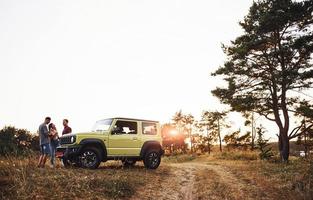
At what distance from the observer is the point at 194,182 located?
12078 millimetres

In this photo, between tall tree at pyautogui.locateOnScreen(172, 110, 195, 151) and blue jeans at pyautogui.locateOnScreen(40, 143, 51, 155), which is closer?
blue jeans at pyautogui.locateOnScreen(40, 143, 51, 155)

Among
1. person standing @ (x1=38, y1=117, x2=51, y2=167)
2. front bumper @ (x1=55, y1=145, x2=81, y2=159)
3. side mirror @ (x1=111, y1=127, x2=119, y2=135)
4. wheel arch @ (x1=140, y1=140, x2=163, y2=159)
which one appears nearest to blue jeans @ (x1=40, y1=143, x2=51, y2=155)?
person standing @ (x1=38, y1=117, x2=51, y2=167)

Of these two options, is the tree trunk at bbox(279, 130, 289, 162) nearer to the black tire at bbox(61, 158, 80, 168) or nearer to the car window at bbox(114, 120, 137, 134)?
the car window at bbox(114, 120, 137, 134)

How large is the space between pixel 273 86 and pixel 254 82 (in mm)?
1306

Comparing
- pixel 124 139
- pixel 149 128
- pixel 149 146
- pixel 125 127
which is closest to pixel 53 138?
pixel 124 139

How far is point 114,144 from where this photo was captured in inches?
498

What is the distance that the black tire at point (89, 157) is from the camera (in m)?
11.8

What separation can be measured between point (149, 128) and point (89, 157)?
3360 millimetres

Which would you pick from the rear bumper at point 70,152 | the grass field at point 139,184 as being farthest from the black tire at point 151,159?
the rear bumper at point 70,152

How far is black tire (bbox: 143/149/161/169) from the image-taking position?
13656 millimetres

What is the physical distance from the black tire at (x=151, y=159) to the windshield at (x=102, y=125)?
2.25m

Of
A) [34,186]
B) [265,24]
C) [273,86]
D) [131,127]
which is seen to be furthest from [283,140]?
[34,186]

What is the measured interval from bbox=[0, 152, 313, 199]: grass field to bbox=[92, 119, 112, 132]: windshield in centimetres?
208

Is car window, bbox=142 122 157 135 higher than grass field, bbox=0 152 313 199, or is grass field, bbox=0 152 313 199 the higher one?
car window, bbox=142 122 157 135
